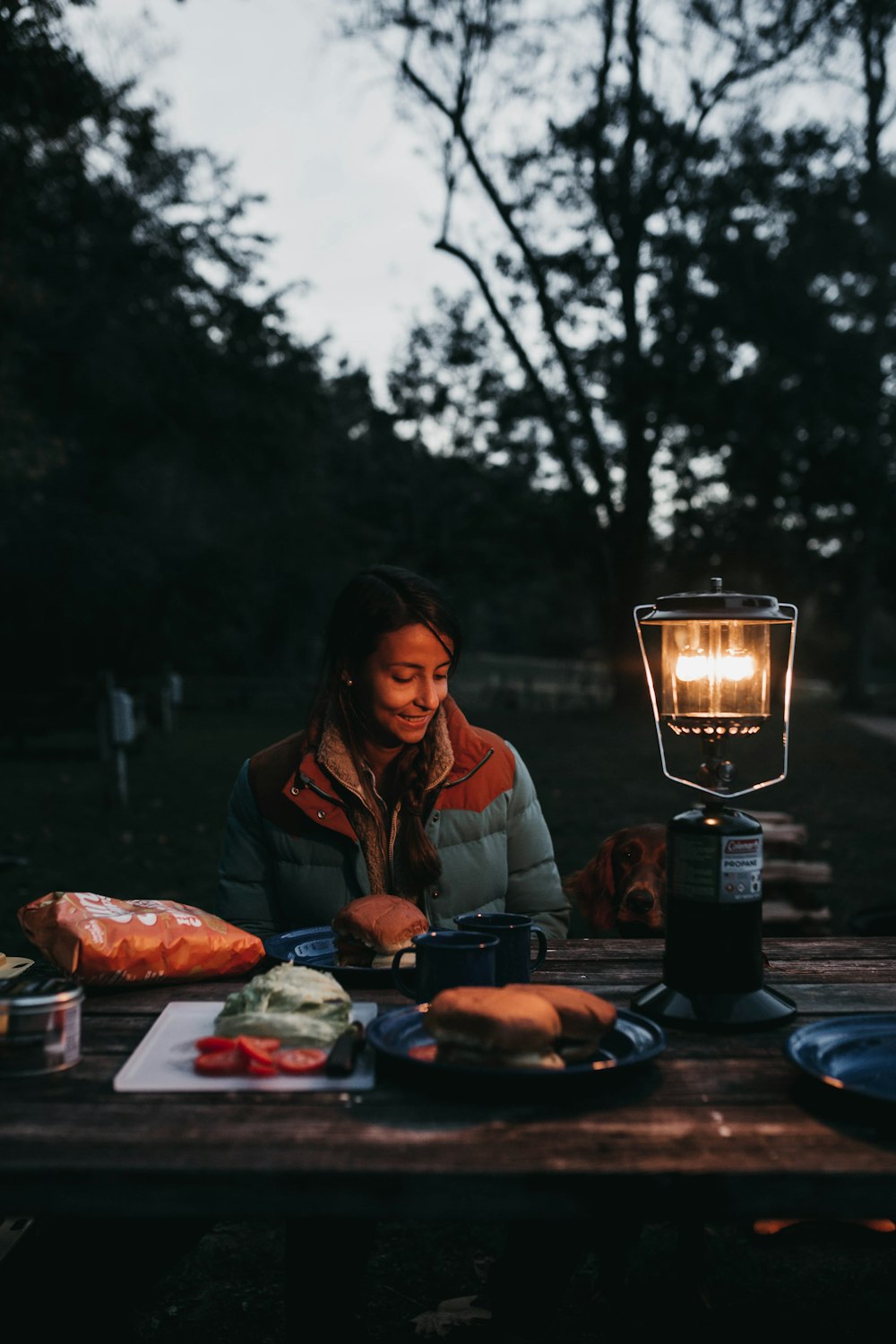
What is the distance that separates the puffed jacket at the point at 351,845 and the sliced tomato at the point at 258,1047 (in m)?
1.10

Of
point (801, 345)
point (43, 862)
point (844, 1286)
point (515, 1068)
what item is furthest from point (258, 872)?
point (801, 345)

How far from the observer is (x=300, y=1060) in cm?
183

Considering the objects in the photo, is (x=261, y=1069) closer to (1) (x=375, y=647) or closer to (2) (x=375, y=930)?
(2) (x=375, y=930)

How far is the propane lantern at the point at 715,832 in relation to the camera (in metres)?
2.02

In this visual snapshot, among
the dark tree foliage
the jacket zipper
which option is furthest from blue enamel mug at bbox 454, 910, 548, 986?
the dark tree foliage

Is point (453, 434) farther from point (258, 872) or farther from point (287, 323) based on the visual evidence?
point (258, 872)

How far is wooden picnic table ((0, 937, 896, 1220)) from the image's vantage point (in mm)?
1457

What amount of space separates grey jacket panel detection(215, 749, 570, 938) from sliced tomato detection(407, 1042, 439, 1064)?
1014 millimetres

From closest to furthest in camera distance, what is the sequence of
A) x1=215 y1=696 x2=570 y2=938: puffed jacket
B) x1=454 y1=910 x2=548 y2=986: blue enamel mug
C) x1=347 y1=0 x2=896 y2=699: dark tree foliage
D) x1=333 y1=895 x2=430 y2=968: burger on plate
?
x1=454 y1=910 x2=548 y2=986: blue enamel mug, x1=333 y1=895 x2=430 y2=968: burger on plate, x1=215 y1=696 x2=570 y2=938: puffed jacket, x1=347 y1=0 x2=896 y2=699: dark tree foliage

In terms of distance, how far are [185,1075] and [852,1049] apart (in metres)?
1.07

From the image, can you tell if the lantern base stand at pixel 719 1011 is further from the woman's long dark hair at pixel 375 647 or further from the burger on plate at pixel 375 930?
the woman's long dark hair at pixel 375 647

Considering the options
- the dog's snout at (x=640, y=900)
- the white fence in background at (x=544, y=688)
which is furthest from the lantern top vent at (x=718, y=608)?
the white fence in background at (x=544, y=688)

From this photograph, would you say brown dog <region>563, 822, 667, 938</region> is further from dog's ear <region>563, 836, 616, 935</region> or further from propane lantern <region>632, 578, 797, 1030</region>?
propane lantern <region>632, 578, 797, 1030</region>

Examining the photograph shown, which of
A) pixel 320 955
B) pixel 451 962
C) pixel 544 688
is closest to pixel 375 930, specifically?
pixel 320 955
